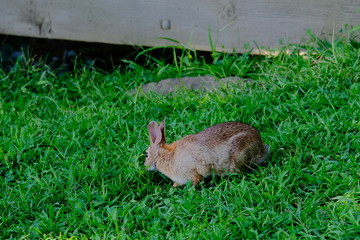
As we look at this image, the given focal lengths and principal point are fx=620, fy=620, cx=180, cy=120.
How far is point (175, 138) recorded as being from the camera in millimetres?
5469

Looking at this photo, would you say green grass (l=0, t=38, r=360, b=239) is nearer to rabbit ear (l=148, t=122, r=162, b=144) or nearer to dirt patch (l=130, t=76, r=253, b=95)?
dirt patch (l=130, t=76, r=253, b=95)

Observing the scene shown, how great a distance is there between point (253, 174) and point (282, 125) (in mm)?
786

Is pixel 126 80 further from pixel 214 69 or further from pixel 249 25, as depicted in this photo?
pixel 249 25

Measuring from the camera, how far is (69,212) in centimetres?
457

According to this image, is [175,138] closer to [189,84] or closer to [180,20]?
[189,84]

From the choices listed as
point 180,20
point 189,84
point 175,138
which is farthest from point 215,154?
point 180,20

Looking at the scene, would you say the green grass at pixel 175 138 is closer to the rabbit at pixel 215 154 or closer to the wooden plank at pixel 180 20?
the rabbit at pixel 215 154

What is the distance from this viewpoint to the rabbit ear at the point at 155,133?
4.89 meters

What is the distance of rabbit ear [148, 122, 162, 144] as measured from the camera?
193 inches

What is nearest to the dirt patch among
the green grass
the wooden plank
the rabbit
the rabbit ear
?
the green grass

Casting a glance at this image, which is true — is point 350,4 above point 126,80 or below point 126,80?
above

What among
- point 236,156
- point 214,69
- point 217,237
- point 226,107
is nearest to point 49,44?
point 214,69

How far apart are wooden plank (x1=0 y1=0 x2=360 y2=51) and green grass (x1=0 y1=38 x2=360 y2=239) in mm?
337

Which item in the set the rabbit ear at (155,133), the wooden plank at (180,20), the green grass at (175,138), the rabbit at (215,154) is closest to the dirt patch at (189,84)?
the green grass at (175,138)
